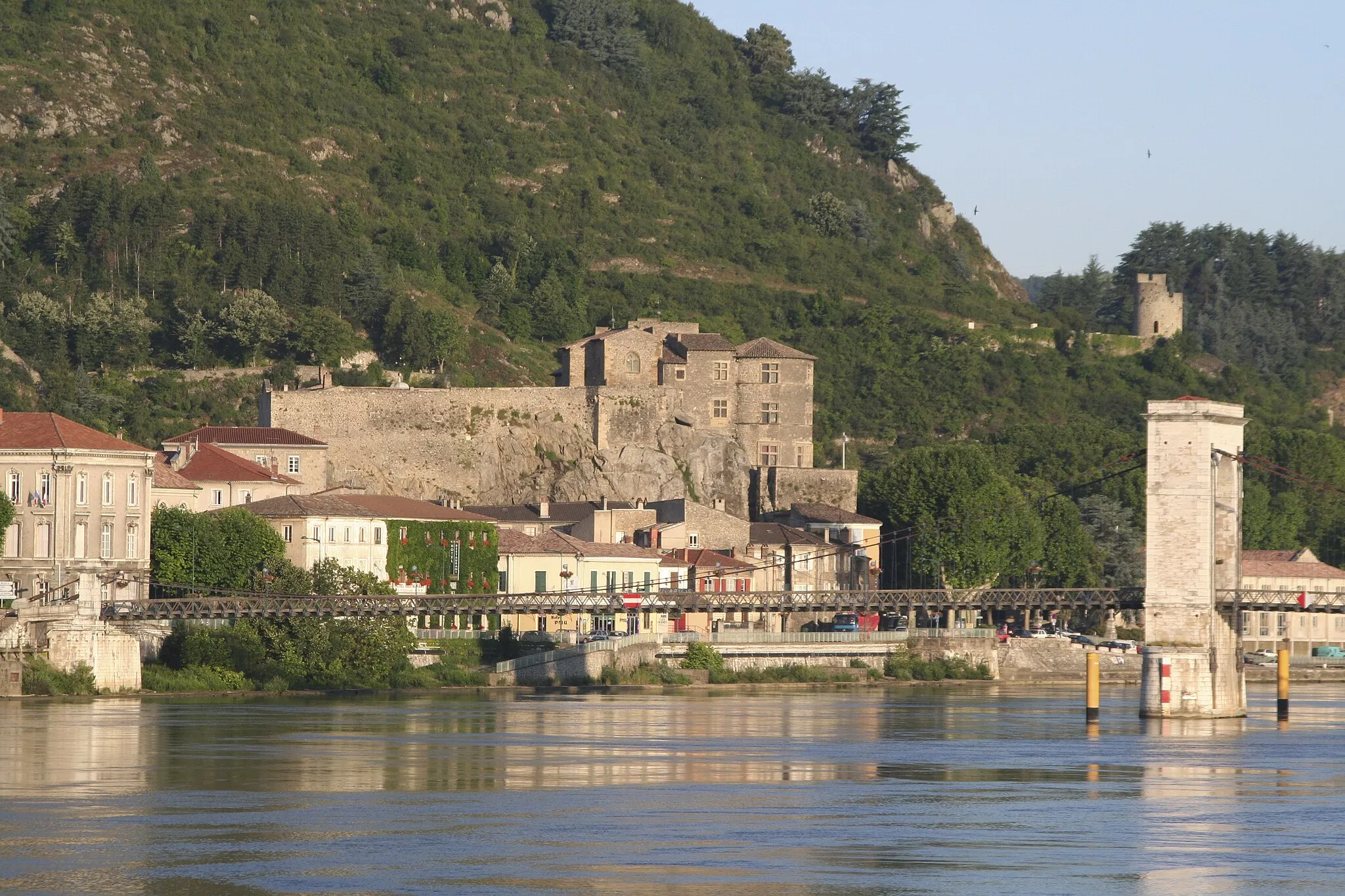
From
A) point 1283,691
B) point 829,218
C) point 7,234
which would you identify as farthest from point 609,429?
point 829,218

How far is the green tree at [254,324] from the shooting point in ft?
363

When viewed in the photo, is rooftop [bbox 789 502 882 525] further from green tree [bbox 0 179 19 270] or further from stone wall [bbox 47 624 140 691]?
stone wall [bbox 47 624 140 691]

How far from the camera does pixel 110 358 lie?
365 ft

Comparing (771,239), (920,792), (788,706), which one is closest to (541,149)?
(771,239)

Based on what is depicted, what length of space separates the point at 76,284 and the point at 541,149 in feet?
131

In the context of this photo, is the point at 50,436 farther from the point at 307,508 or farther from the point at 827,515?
the point at 827,515

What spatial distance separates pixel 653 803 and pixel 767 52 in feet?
483

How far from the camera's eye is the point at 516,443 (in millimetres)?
103312

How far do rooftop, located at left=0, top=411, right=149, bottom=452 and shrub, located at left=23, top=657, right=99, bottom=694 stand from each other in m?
9.06

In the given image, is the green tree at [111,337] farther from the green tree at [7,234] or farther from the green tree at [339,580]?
the green tree at [339,580]

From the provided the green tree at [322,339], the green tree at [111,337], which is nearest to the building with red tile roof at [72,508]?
the green tree at [322,339]

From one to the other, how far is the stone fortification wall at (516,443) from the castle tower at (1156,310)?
2053 inches

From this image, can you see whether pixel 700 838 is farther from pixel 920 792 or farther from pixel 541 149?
pixel 541 149

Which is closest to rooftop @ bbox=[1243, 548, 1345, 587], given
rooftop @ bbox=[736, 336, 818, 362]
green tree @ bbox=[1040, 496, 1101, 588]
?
green tree @ bbox=[1040, 496, 1101, 588]
